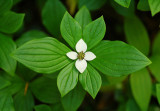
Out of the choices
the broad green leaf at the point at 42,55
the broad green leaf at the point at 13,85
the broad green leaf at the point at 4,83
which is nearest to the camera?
the broad green leaf at the point at 42,55

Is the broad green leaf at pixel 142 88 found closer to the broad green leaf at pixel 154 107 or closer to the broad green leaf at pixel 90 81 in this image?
the broad green leaf at pixel 154 107

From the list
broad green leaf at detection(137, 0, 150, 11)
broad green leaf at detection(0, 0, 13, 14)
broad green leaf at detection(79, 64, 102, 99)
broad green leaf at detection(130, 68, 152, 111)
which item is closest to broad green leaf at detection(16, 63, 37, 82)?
broad green leaf at detection(0, 0, 13, 14)

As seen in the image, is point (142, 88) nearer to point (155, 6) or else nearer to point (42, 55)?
point (155, 6)

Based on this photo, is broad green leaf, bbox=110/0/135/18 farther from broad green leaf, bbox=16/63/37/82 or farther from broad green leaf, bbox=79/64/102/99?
broad green leaf, bbox=16/63/37/82

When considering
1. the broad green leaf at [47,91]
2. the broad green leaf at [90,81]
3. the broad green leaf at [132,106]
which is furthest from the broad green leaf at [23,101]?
the broad green leaf at [132,106]

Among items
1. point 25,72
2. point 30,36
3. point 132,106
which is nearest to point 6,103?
point 25,72

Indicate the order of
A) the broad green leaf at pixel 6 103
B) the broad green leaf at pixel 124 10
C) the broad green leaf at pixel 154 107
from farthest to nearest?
the broad green leaf at pixel 154 107 < the broad green leaf at pixel 124 10 < the broad green leaf at pixel 6 103

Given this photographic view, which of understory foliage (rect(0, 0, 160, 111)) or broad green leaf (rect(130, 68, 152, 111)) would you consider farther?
broad green leaf (rect(130, 68, 152, 111))
